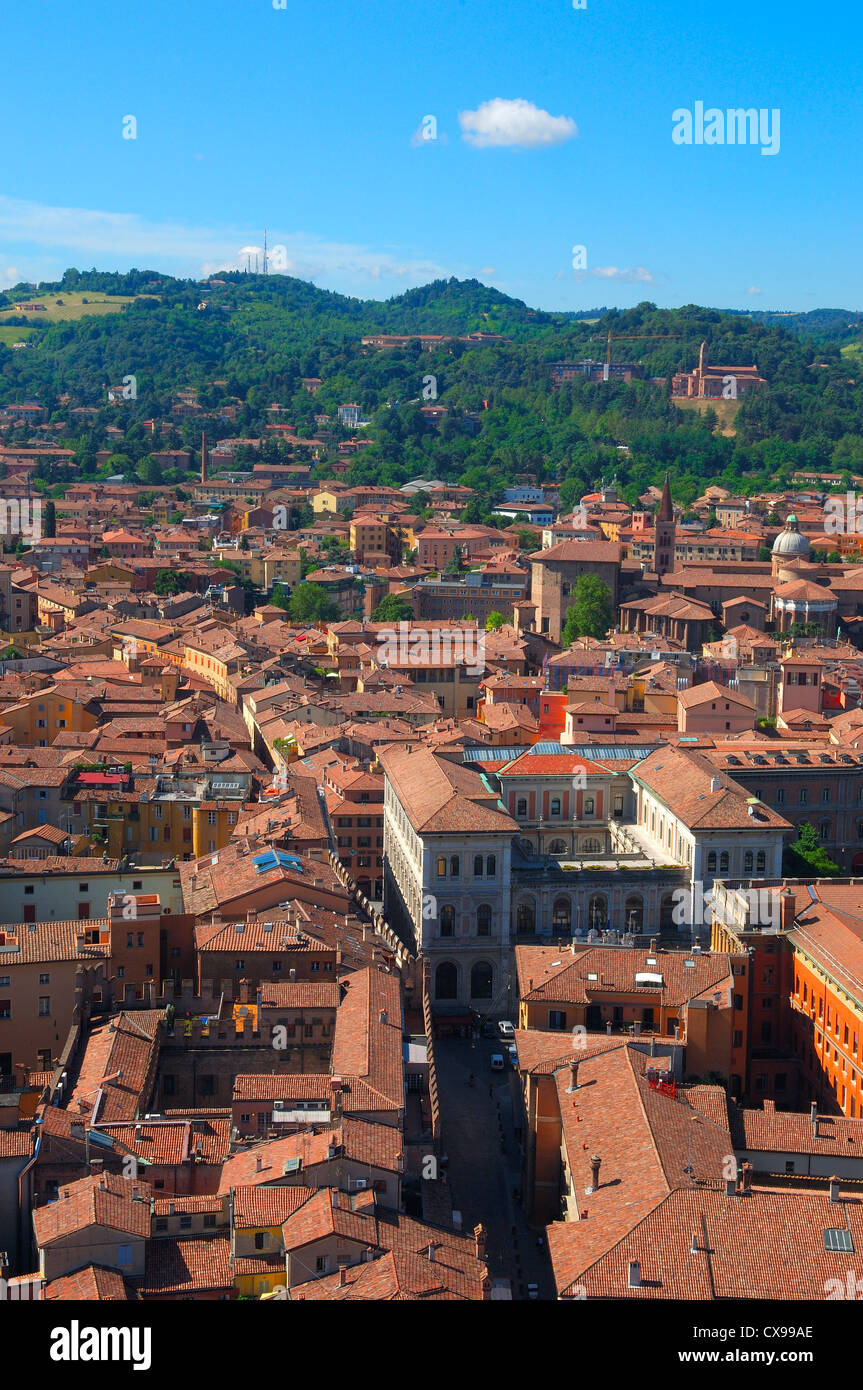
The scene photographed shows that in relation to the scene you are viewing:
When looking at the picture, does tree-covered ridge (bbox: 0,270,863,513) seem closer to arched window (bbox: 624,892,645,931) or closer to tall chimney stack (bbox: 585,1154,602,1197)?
arched window (bbox: 624,892,645,931)

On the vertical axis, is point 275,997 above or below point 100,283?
below

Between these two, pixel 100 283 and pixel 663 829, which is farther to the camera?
pixel 100 283

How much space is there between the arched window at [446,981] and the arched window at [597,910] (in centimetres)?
301

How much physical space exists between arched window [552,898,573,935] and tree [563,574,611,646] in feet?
108

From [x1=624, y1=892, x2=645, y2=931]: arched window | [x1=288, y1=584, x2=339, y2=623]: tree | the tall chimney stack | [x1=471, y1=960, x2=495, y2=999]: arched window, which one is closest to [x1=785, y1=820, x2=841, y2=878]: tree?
[x1=624, y1=892, x2=645, y2=931]: arched window

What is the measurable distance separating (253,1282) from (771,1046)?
11.9 meters

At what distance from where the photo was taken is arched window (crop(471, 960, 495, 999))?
29.4 meters

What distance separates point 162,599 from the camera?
→ 223ft

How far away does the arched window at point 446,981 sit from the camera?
2917 cm

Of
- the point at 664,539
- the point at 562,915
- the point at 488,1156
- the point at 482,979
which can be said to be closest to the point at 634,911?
the point at 562,915
